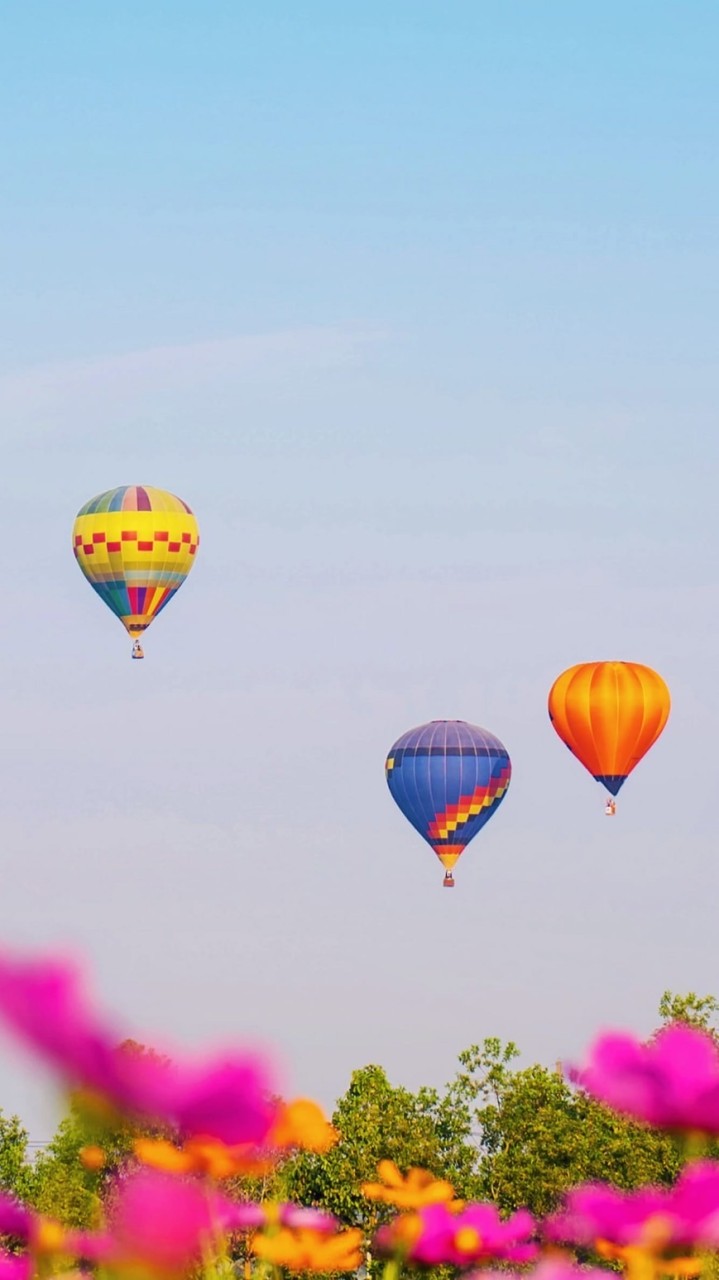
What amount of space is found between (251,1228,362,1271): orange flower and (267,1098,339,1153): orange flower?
318mm

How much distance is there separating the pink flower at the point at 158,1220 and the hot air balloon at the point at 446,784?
7191 cm

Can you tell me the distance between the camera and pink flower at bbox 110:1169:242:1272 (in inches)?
104

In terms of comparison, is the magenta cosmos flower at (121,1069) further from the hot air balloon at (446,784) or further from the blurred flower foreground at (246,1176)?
the hot air balloon at (446,784)

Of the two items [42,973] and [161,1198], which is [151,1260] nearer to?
[161,1198]

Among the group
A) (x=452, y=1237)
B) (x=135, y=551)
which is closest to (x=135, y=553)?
(x=135, y=551)

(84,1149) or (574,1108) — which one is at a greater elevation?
(574,1108)

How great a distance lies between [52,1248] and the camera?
3.21m

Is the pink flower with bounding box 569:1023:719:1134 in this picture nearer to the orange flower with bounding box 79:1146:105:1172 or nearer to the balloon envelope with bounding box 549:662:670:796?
the orange flower with bounding box 79:1146:105:1172

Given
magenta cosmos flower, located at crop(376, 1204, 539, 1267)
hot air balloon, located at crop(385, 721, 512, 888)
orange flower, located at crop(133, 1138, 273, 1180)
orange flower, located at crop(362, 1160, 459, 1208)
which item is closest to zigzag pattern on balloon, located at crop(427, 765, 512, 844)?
hot air balloon, located at crop(385, 721, 512, 888)

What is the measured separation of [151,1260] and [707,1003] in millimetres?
81942

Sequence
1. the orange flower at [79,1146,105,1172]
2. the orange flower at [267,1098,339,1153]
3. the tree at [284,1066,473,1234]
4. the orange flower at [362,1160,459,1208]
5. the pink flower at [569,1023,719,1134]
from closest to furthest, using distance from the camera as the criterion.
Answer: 1. the orange flower at [79,1146,105,1172]
2. the orange flower at [267,1098,339,1153]
3. the pink flower at [569,1023,719,1134]
4. the orange flower at [362,1160,459,1208]
5. the tree at [284,1066,473,1234]

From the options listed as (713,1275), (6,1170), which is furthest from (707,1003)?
(713,1275)

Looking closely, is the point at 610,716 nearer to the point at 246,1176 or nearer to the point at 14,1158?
the point at 14,1158

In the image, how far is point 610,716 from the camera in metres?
72.1
